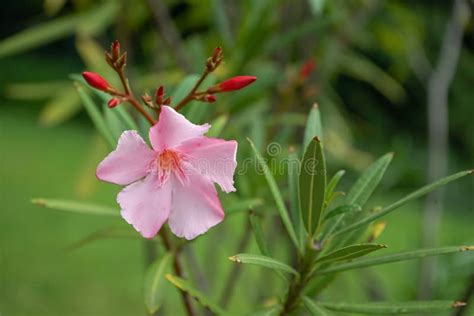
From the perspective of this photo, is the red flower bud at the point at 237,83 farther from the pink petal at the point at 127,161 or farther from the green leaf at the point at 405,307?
the green leaf at the point at 405,307

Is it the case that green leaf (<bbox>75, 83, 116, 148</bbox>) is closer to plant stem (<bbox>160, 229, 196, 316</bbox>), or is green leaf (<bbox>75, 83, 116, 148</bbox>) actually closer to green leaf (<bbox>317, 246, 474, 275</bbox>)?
plant stem (<bbox>160, 229, 196, 316</bbox>)

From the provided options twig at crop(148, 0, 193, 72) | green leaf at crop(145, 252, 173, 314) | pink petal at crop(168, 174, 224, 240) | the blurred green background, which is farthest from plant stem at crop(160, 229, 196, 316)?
twig at crop(148, 0, 193, 72)

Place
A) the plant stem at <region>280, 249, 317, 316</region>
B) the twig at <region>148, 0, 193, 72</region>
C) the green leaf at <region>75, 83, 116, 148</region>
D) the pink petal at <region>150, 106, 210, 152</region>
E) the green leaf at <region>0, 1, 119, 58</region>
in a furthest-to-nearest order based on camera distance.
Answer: the green leaf at <region>0, 1, 119, 58</region>, the twig at <region>148, 0, 193, 72</region>, the green leaf at <region>75, 83, 116, 148</region>, the plant stem at <region>280, 249, 317, 316</region>, the pink petal at <region>150, 106, 210, 152</region>

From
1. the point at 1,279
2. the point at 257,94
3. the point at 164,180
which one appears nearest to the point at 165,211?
the point at 164,180

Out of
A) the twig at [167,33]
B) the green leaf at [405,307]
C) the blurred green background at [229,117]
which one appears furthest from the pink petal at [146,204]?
the twig at [167,33]

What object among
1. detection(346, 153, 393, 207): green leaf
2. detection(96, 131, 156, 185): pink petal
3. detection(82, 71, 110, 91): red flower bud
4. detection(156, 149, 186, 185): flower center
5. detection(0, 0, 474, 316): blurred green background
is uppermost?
detection(82, 71, 110, 91): red flower bud

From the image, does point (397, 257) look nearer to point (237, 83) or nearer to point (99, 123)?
point (237, 83)
